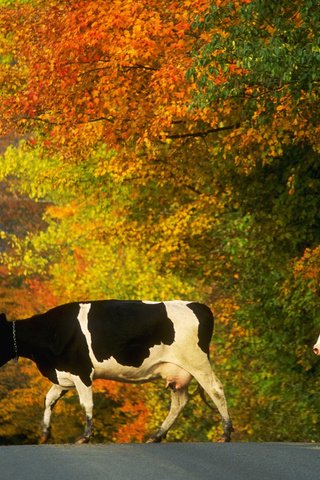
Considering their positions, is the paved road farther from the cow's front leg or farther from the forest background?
the forest background

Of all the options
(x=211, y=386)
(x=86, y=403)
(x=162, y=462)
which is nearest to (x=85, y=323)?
(x=86, y=403)

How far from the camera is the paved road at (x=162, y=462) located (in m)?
13.7

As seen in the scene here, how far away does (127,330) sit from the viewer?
20.0m

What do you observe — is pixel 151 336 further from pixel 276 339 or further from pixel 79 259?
pixel 79 259

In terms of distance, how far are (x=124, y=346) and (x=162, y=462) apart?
16.9 feet

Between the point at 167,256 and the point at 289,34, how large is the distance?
17.5 metres

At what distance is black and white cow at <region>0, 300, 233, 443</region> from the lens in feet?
65.2

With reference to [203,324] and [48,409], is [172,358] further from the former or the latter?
Result: [48,409]

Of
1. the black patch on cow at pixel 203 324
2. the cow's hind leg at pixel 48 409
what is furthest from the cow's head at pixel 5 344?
the black patch on cow at pixel 203 324

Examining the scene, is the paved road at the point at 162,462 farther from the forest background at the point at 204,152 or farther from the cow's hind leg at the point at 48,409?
Result: the forest background at the point at 204,152

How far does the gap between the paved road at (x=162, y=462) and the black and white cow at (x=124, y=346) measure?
2.19 m

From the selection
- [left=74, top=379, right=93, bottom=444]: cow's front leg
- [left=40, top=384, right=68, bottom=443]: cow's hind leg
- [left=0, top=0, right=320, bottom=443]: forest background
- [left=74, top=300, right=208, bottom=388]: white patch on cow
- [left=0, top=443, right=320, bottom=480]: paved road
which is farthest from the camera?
[left=0, top=0, right=320, bottom=443]: forest background

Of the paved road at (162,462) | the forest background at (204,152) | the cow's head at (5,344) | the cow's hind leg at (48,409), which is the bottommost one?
the forest background at (204,152)

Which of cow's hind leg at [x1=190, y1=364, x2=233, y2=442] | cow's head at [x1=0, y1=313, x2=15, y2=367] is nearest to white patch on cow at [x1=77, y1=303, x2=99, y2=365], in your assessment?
cow's head at [x1=0, y1=313, x2=15, y2=367]
